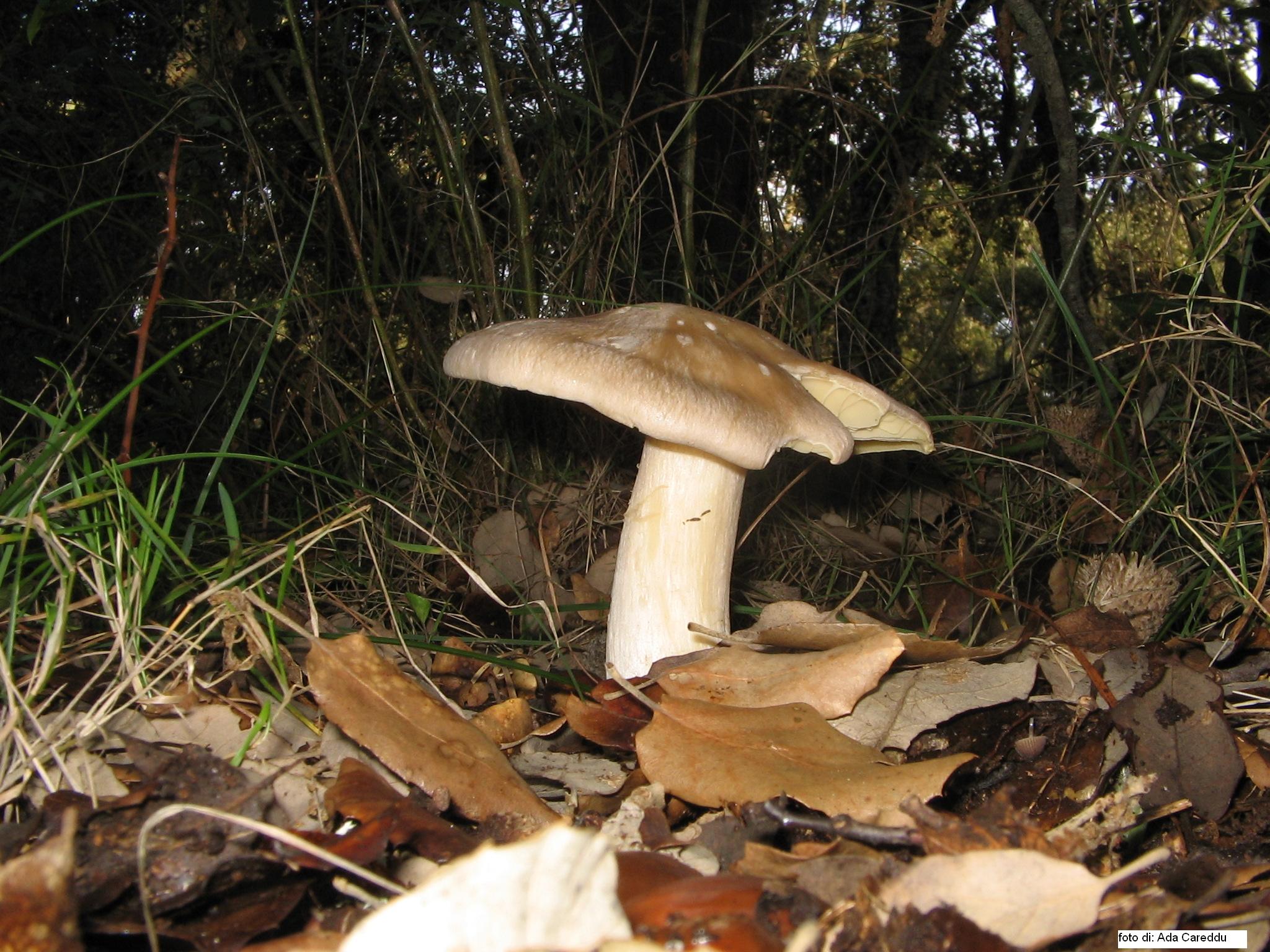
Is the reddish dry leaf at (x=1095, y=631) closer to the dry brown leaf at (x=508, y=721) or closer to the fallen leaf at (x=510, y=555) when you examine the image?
the dry brown leaf at (x=508, y=721)

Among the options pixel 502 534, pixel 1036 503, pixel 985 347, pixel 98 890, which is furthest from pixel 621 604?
pixel 985 347

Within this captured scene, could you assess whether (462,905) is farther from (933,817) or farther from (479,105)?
(479,105)

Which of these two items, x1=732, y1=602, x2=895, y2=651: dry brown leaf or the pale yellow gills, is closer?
x1=732, y1=602, x2=895, y2=651: dry brown leaf

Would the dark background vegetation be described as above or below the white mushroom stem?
above

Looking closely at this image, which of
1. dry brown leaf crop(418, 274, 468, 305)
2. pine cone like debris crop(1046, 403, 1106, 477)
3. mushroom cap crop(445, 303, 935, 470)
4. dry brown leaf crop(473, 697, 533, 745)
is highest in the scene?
dry brown leaf crop(418, 274, 468, 305)

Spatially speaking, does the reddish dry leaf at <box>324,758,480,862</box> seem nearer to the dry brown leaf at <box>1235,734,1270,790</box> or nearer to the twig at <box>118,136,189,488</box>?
the twig at <box>118,136,189,488</box>

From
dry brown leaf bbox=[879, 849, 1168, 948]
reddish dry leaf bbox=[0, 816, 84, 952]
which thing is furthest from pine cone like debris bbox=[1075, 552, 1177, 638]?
reddish dry leaf bbox=[0, 816, 84, 952]
